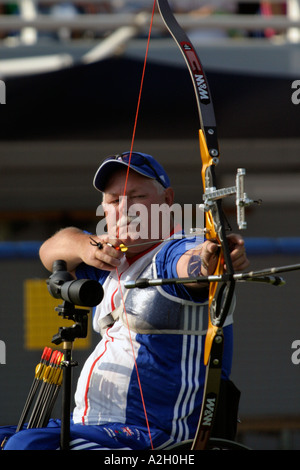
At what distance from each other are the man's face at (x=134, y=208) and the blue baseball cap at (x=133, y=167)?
0.05 feet

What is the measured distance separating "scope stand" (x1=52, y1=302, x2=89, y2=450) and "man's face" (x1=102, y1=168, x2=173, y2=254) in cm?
24

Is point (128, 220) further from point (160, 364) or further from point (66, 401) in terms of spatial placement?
point (66, 401)

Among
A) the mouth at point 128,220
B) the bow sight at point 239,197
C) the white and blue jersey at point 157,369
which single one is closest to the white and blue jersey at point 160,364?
the white and blue jersey at point 157,369

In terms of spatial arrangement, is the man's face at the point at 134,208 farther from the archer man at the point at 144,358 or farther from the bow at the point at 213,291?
the bow at the point at 213,291

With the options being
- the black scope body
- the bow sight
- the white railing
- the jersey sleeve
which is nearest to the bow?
the bow sight

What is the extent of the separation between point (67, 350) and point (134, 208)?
16.4 inches

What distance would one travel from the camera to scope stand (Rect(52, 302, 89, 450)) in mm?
1696

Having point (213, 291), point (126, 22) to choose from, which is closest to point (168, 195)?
point (213, 291)

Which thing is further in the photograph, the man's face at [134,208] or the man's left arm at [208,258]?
the man's face at [134,208]

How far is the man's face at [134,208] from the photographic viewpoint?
194 cm

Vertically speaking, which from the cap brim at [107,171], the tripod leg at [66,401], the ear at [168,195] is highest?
the cap brim at [107,171]
